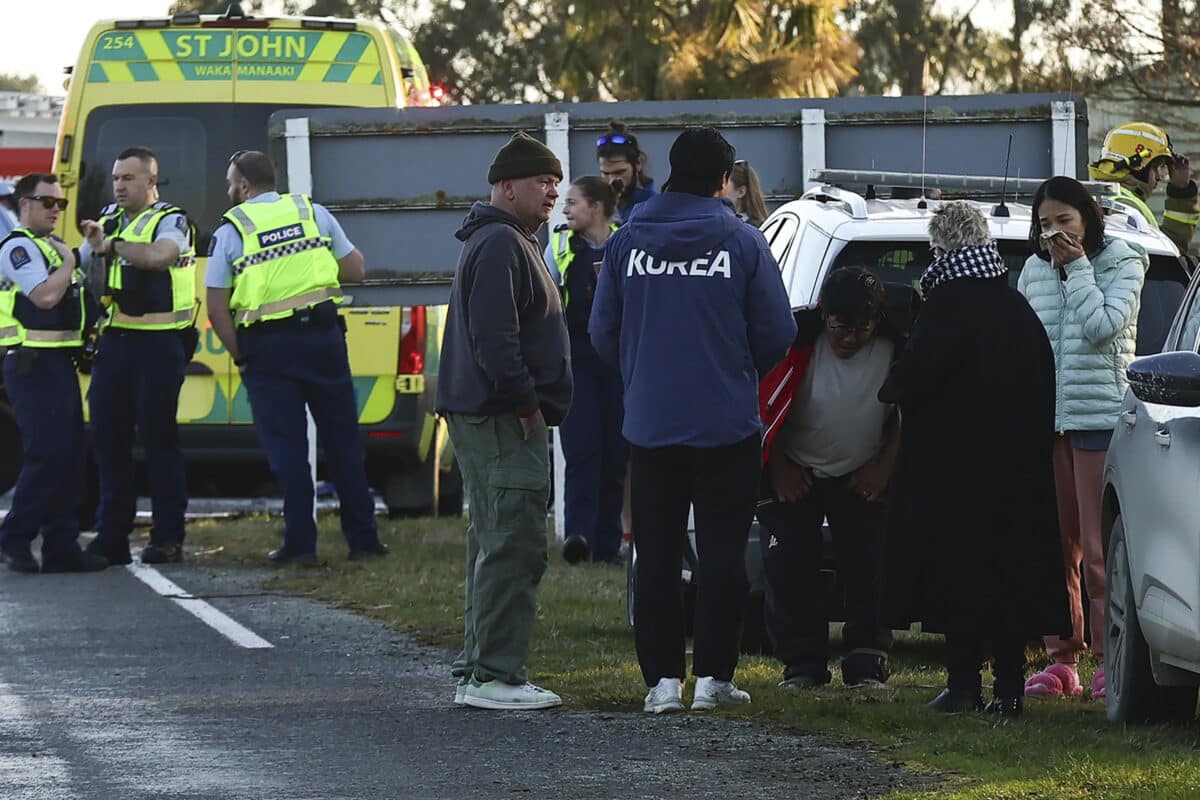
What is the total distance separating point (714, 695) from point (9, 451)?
1068cm

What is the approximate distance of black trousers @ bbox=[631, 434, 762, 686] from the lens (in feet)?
26.1

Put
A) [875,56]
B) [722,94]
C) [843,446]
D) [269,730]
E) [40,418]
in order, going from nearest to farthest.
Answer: [269,730], [843,446], [40,418], [722,94], [875,56]

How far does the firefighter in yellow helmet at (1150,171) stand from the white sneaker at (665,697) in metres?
3.39

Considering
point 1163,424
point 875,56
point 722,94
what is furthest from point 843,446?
point 875,56

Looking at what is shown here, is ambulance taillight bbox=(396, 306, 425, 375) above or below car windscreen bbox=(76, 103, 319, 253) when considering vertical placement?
below

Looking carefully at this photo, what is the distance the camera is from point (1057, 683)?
8555mm

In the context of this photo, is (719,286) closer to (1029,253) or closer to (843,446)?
(843,446)

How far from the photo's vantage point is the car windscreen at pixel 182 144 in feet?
50.7

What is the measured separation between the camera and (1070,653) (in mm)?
8594

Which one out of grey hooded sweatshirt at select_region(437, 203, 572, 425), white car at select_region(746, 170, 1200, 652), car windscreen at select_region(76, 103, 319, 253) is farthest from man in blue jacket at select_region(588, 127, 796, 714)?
car windscreen at select_region(76, 103, 319, 253)

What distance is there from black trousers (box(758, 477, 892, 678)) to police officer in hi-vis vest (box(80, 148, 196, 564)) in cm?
536

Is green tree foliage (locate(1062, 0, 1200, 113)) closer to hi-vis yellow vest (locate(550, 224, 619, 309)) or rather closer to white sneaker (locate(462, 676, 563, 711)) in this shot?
hi-vis yellow vest (locate(550, 224, 619, 309))

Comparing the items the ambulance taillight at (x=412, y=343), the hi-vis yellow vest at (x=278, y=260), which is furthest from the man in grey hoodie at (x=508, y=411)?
the ambulance taillight at (x=412, y=343)

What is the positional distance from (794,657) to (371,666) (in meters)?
1.66
